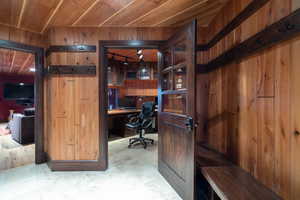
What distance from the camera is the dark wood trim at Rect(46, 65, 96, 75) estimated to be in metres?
2.43

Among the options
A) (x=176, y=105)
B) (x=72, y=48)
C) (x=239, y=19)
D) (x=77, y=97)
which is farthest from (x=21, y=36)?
(x=239, y=19)

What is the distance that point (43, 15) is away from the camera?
206cm

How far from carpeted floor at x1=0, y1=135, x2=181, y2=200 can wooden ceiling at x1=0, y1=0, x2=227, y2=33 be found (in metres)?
2.27

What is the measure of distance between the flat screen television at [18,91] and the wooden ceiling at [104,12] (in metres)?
7.55

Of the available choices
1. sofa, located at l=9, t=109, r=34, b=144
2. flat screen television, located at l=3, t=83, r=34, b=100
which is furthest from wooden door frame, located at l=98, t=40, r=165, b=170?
flat screen television, located at l=3, t=83, r=34, b=100

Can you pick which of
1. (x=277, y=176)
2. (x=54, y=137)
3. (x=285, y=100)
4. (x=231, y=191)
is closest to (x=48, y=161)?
(x=54, y=137)

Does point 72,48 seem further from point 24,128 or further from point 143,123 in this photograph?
point 24,128

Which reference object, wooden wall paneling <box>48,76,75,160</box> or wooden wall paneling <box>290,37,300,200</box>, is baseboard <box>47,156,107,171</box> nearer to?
wooden wall paneling <box>48,76,75,160</box>

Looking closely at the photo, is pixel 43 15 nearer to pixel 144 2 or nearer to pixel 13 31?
pixel 13 31

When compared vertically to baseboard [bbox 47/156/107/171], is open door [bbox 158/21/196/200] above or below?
above

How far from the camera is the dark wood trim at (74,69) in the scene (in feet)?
7.97

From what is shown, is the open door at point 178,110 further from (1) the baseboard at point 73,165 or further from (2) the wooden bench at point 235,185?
(1) the baseboard at point 73,165

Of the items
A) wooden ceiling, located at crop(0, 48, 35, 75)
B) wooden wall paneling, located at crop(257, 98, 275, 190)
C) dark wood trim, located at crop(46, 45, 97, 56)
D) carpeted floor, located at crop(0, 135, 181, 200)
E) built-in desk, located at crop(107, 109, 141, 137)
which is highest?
wooden ceiling, located at crop(0, 48, 35, 75)

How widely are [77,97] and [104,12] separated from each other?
131 cm
